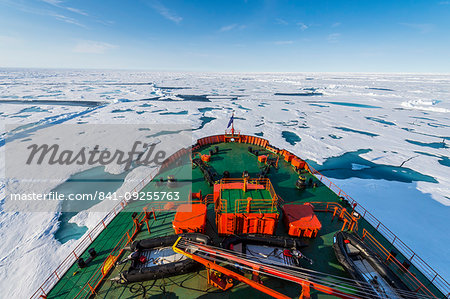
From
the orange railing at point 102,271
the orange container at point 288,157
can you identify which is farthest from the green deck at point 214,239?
the orange container at point 288,157

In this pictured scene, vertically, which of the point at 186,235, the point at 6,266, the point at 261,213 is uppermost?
the point at 261,213

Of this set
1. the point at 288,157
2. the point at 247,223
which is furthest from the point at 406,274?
the point at 288,157

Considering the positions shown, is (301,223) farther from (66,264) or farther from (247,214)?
(66,264)

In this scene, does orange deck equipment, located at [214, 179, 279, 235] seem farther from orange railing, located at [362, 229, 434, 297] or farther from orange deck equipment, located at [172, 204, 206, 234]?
orange railing, located at [362, 229, 434, 297]

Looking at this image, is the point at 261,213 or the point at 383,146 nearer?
the point at 261,213

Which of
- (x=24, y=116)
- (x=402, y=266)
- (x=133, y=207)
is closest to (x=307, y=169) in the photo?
(x=402, y=266)

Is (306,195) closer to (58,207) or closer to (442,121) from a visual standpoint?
(58,207)

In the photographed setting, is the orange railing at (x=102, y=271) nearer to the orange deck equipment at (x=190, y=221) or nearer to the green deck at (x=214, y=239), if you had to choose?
the green deck at (x=214, y=239)
